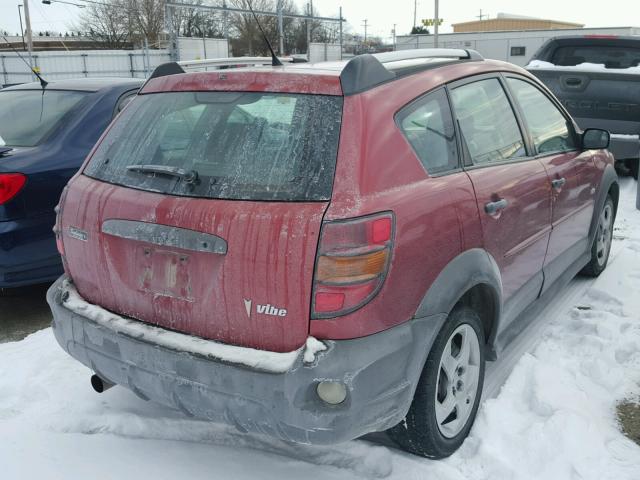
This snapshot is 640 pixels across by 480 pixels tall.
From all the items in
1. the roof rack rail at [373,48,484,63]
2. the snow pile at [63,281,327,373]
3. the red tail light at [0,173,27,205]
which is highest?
the roof rack rail at [373,48,484,63]

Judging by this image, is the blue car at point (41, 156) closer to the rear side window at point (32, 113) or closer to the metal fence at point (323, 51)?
the rear side window at point (32, 113)

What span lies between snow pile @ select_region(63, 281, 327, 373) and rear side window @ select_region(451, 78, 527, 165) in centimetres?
133

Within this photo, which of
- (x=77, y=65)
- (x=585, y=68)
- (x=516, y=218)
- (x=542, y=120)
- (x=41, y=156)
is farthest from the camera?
(x=77, y=65)

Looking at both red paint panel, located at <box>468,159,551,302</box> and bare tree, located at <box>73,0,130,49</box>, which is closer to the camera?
red paint panel, located at <box>468,159,551,302</box>

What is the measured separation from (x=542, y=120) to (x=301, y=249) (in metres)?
2.34

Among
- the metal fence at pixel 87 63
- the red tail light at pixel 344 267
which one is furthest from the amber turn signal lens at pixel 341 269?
the metal fence at pixel 87 63

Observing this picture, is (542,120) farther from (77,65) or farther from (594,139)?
(77,65)

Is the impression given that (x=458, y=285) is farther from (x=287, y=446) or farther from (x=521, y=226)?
(x=287, y=446)

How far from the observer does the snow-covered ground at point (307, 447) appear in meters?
2.61

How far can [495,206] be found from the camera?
2832 millimetres

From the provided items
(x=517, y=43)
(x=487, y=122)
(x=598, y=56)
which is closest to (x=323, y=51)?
(x=517, y=43)

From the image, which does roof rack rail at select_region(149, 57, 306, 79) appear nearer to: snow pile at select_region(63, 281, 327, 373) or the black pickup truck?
snow pile at select_region(63, 281, 327, 373)

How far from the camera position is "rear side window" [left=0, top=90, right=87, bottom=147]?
15.3ft

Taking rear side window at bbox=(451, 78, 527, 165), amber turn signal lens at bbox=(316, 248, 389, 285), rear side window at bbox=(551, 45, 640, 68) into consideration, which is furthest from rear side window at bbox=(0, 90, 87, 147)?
rear side window at bbox=(551, 45, 640, 68)
